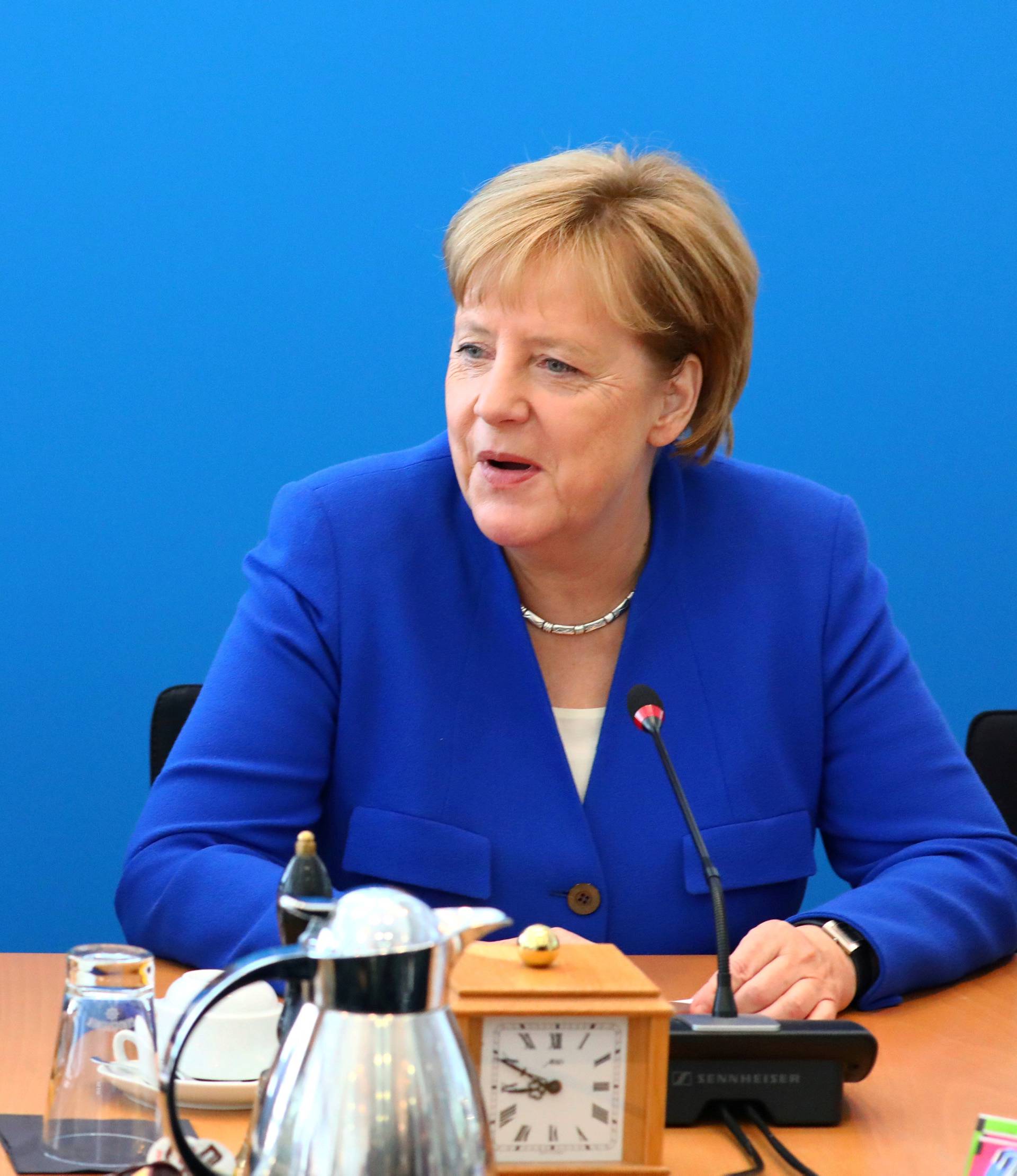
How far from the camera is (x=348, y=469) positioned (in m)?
1.77

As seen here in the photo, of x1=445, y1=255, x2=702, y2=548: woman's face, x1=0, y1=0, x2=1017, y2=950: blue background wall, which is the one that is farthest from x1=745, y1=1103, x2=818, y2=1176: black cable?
x1=0, y1=0, x2=1017, y2=950: blue background wall

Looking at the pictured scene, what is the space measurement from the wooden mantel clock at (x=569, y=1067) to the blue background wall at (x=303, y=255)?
6.66 feet

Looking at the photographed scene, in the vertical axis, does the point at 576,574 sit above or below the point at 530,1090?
above

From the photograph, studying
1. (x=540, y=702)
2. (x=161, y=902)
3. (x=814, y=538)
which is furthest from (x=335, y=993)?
(x=814, y=538)

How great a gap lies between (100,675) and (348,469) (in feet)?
4.11

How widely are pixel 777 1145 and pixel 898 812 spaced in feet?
2.31

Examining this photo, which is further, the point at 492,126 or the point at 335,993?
the point at 492,126

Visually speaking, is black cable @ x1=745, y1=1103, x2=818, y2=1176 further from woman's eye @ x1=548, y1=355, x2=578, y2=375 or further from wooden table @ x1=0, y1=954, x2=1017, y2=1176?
woman's eye @ x1=548, y1=355, x2=578, y2=375

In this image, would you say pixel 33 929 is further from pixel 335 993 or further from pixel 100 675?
pixel 335 993

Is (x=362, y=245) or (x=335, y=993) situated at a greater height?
(x=362, y=245)

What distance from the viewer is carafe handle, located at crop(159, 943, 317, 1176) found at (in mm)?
664

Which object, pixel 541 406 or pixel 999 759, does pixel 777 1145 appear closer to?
pixel 541 406

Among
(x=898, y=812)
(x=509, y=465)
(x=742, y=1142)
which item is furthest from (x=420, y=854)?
(x=742, y=1142)

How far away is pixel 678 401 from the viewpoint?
1762 mm
